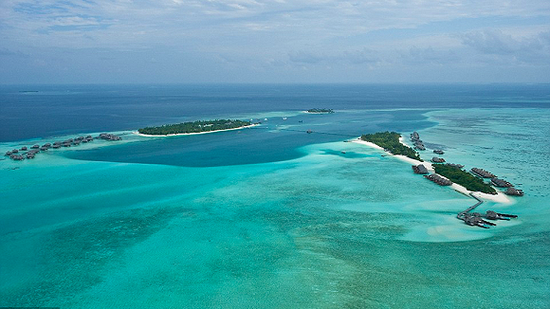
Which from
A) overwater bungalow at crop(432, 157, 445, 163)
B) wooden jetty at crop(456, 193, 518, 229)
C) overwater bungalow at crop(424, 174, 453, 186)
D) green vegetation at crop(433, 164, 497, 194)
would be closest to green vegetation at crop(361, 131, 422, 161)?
overwater bungalow at crop(432, 157, 445, 163)

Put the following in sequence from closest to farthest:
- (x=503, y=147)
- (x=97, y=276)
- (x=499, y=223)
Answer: (x=97, y=276)
(x=499, y=223)
(x=503, y=147)

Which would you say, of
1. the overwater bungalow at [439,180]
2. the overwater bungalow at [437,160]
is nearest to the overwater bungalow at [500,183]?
the overwater bungalow at [439,180]

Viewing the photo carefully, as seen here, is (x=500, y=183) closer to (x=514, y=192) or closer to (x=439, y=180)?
(x=514, y=192)

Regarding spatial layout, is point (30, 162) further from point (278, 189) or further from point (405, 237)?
point (405, 237)

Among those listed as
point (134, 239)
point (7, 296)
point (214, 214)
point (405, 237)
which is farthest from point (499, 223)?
point (7, 296)

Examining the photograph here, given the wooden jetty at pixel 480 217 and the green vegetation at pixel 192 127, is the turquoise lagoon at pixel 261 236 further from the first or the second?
the green vegetation at pixel 192 127
